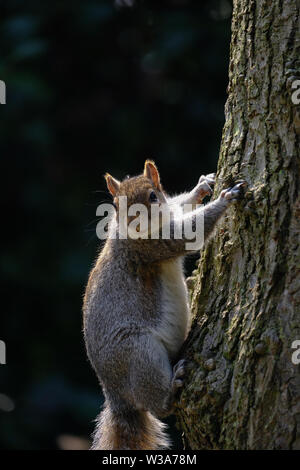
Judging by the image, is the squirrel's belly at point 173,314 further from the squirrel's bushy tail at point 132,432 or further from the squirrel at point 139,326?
the squirrel's bushy tail at point 132,432

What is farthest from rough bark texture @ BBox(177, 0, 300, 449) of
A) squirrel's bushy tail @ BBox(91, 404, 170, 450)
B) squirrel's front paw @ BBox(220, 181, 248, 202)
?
squirrel's bushy tail @ BBox(91, 404, 170, 450)

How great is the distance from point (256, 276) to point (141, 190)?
657 millimetres

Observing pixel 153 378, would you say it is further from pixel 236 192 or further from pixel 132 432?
pixel 236 192

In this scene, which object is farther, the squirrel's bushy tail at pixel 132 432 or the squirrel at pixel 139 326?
the squirrel's bushy tail at pixel 132 432

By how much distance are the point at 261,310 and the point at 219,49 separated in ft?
8.70

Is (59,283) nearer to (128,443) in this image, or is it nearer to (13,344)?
(13,344)

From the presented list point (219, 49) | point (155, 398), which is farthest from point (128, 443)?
point (219, 49)

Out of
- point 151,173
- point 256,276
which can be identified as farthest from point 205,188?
point 256,276

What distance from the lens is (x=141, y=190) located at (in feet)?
8.35

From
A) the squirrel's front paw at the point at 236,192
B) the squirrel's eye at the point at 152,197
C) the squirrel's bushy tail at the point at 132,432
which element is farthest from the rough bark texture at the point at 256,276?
the squirrel's eye at the point at 152,197

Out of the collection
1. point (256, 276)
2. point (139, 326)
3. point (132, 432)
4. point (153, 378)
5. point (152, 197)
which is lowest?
point (132, 432)

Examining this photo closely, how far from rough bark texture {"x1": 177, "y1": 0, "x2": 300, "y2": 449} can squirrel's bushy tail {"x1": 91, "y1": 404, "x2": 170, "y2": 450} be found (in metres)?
0.24

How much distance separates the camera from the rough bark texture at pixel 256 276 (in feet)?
6.40
